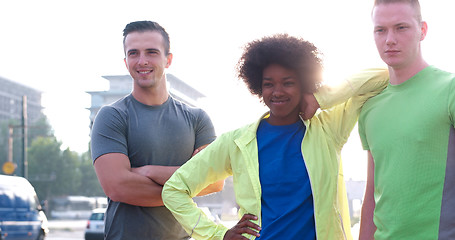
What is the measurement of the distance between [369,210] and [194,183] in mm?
960

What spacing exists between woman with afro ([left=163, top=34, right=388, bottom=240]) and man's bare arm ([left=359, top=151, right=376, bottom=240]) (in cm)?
9

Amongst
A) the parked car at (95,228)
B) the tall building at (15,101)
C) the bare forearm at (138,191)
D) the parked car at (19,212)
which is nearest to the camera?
the bare forearm at (138,191)

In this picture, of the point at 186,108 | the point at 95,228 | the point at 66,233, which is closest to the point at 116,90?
the point at 66,233

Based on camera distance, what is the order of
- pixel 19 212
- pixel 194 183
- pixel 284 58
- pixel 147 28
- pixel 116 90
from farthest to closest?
pixel 116 90 → pixel 19 212 → pixel 147 28 → pixel 194 183 → pixel 284 58

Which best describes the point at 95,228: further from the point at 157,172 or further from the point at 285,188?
the point at 285,188

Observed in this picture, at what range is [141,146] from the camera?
395 cm

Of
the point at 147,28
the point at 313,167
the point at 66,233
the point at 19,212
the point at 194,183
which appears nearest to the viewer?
the point at 313,167

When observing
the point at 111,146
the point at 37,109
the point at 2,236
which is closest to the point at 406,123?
the point at 111,146

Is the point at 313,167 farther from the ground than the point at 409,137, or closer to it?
closer to it

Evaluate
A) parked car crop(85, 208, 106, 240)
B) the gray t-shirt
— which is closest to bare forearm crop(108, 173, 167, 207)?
the gray t-shirt

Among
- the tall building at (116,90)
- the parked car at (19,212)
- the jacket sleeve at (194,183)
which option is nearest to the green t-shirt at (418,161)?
the jacket sleeve at (194,183)

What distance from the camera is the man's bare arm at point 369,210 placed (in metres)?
3.22

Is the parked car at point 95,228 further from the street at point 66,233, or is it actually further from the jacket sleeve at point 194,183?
the jacket sleeve at point 194,183

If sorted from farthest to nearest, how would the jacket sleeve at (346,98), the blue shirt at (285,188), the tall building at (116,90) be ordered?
the tall building at (116,90) < the jacket sleeve at (346,98) < the blue shirt at (285,188)
